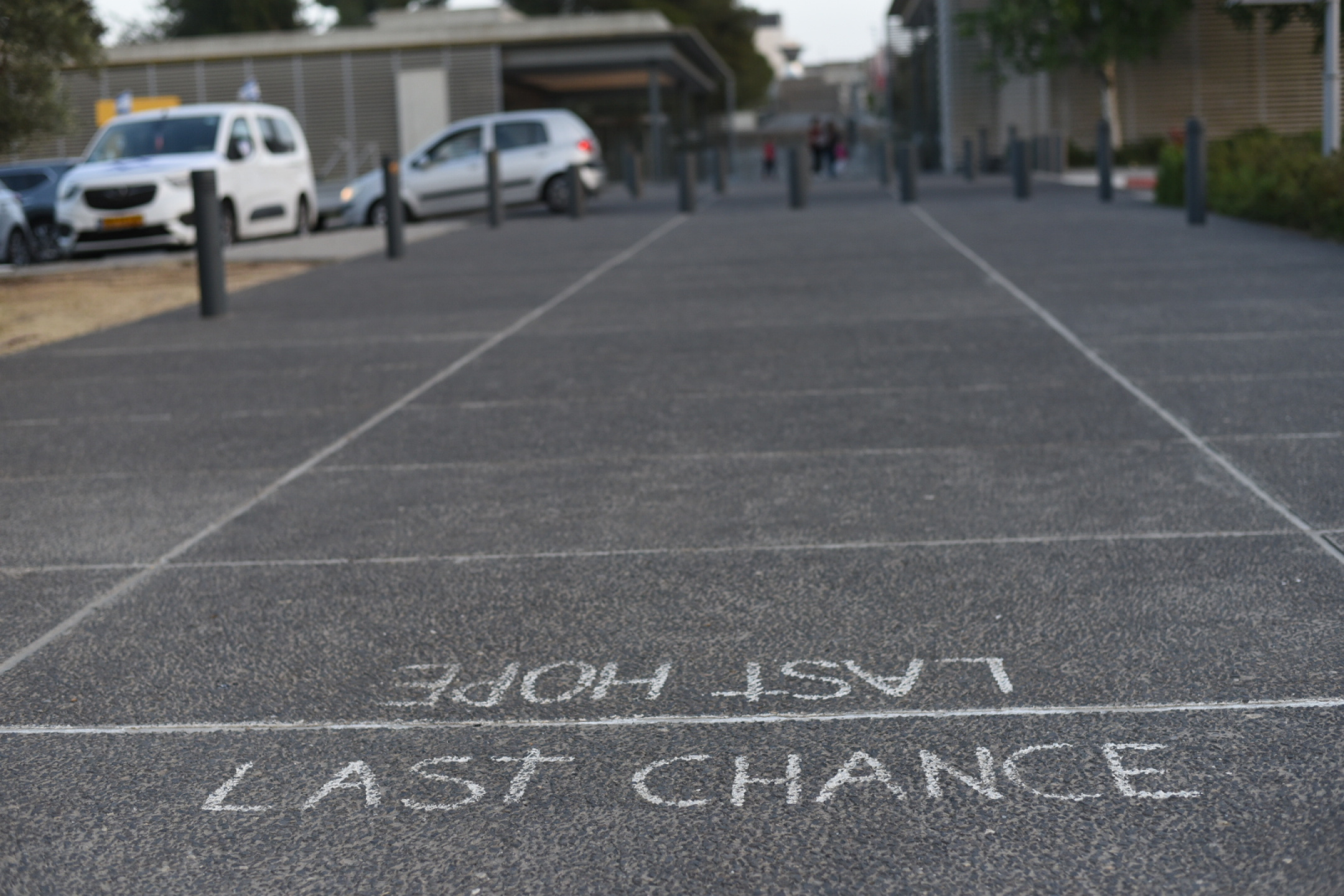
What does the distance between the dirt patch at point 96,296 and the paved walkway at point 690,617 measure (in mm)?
3085

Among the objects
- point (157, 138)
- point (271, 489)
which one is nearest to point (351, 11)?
point (157, 138)

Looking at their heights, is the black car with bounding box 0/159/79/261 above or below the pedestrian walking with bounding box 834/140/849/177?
below

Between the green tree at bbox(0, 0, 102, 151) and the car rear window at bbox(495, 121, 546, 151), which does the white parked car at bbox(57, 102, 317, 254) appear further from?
the car rear window at bbox(495, 121, 546, 151)

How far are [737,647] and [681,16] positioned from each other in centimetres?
7847

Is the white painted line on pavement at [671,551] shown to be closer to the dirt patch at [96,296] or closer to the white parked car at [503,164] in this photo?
the dirt patch at [96,296]

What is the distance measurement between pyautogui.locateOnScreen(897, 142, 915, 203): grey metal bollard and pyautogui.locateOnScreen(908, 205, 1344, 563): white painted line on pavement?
38.9 feet

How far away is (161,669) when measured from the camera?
446 cm

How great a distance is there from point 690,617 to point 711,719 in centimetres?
86

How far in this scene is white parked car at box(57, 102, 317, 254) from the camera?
2062 centimetres

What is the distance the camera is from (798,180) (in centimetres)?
2683

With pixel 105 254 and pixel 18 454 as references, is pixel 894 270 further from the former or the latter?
pixel 105 254

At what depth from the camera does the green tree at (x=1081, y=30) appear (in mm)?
40156

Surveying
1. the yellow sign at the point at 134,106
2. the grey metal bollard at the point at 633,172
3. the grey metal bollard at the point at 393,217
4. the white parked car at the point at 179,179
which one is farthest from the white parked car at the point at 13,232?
the yellow sign at the point at 134,106

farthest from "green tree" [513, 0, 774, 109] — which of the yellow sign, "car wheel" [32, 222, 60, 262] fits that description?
"car wheel" [32, 222, 60, 262]
